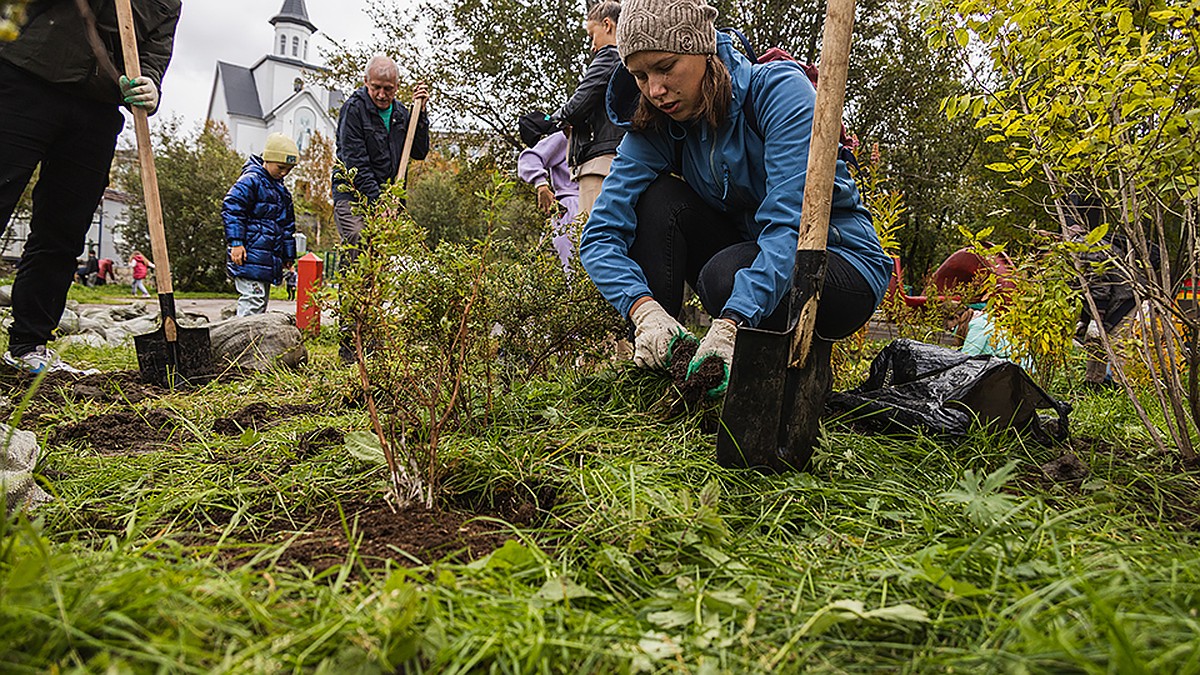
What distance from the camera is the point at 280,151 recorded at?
6180 mm

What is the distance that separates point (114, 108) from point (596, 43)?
8.43 feet

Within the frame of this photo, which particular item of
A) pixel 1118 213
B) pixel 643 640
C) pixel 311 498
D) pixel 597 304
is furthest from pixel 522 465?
pixel 1118 213

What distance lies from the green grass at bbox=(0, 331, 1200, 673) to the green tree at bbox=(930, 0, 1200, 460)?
0.55 m

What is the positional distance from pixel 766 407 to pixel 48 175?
3.39 meters

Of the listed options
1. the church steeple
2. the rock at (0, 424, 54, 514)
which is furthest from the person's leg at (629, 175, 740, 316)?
the church steeple

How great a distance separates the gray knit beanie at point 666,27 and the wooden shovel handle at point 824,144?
1.56ft

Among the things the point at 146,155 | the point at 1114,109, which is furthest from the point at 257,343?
the point at 1114,109

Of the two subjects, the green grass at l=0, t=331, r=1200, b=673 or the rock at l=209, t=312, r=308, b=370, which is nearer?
the green grass at l=0, t=331, r=1200, b=673

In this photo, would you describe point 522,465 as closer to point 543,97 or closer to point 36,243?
point 36,243

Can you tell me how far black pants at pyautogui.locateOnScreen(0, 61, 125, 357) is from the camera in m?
3.13

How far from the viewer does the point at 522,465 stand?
6.18 ft

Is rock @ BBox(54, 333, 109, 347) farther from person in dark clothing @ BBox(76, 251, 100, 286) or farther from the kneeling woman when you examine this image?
person in dark clothing @ BBox(76, 251, 100, 286)

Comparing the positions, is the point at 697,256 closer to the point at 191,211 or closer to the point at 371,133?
the point at 371,133

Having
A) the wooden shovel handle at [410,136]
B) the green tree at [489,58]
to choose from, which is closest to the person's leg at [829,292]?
the wooden shovel handle at [410,136]
